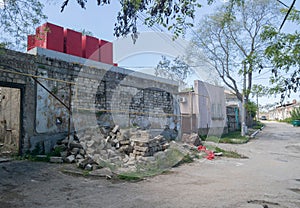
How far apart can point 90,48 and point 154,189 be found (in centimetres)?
643

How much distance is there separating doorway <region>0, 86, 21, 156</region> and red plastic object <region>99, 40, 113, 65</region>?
11.9ft

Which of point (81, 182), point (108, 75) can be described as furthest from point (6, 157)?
point (108, 75)

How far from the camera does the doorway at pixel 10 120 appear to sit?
23.7 feet

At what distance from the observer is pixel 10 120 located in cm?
759

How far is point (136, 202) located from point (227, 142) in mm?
11219

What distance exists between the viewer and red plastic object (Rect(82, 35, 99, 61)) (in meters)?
8.90

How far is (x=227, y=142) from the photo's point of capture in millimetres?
13812

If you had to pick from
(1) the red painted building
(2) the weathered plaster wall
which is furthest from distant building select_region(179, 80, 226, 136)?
(1) the red painted building

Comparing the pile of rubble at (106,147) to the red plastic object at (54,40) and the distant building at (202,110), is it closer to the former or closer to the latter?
the red plastic object at (54,40)

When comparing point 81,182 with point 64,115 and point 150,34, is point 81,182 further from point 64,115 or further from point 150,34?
point 150,34

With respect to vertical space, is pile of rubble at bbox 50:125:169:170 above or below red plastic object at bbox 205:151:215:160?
above

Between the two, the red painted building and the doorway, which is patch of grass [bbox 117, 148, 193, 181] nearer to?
the doorway

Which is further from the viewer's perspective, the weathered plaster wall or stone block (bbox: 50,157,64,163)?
the weathered plaster wall

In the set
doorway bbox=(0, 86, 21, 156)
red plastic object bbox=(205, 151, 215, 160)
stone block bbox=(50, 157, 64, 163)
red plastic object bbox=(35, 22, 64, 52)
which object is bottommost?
red plastic object bbox=(205, 151, 215, 160)
